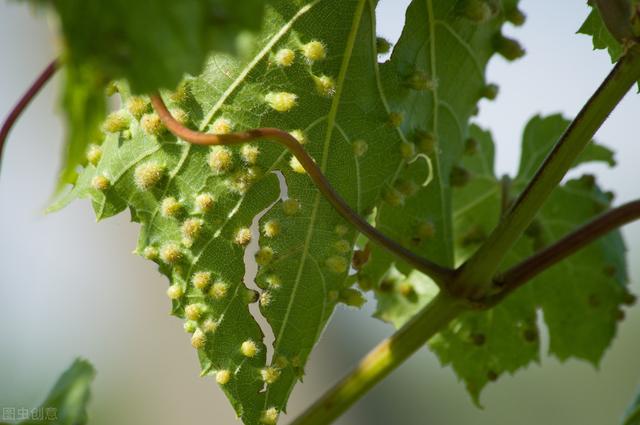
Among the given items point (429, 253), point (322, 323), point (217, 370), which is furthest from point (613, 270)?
point (217, 370)

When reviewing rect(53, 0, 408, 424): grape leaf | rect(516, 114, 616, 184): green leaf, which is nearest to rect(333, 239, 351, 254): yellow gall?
rect(53, 0, 408, 424): grape leaf

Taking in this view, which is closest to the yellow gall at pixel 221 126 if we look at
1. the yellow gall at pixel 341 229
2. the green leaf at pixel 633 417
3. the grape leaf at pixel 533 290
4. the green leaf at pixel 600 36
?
the yellow gall at pixel 341 229

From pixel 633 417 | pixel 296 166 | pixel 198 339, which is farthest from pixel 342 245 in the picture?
pixel 633 417

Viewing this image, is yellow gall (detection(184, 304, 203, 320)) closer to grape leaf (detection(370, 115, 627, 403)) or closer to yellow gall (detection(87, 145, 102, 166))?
yellow gall (detection(87, 145, 102, 166))

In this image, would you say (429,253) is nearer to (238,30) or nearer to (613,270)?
(613,270)

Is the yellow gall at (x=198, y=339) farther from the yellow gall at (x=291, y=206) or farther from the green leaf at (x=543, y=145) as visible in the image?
the green leaf at (x=543, y=145)
